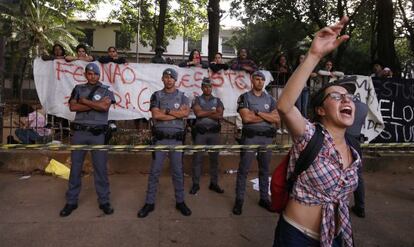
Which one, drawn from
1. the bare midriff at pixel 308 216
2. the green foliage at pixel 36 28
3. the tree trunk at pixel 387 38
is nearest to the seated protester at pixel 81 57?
the bare midriff at pixel 308 216

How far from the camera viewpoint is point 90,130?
525 cm

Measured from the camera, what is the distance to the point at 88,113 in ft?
17.3

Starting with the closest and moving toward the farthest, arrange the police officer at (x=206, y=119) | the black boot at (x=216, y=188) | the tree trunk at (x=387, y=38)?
the police officer at (x=206, y=119), the black boot at (x=216, y=188), the tree trunk at (x=387, y=38)

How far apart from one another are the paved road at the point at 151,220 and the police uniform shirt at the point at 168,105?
43.0 inches

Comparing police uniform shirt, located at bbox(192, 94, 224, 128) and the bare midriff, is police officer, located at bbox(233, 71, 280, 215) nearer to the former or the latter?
police uniform shirt, located at bbox(192, 94, 224, 128)

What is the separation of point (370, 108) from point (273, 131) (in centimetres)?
324

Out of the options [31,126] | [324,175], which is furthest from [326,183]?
[31,126]

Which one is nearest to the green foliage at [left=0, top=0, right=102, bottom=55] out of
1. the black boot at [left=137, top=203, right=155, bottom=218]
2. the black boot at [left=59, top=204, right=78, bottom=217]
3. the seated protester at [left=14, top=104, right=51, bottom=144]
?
the seated protester at [left=14, top=104, right=51, bottom=144]

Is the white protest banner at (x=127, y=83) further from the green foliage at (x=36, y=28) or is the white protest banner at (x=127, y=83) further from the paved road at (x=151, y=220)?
the green foliage at (x=36, y=28)

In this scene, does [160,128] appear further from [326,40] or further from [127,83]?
[326,40]

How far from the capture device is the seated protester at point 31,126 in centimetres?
730

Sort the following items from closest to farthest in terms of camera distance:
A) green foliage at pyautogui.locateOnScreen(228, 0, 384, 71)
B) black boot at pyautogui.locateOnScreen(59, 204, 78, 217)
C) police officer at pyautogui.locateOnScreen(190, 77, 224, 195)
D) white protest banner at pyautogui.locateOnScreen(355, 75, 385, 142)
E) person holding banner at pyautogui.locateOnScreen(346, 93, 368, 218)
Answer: person holding banner at pyautogui.locateOnScreen(346, 93, 368, 218) → black boot at pyautogui.locateOnScreen(59, 204, 78, 217) → police officer at pyautogui.locateOnScreen(190, 77, 224, 195) → white protest banner at pyautogui.locateOnScreen(355, 75, 385, 142) → green foliage at pyautogui.locateOnScreen(228, 0, 384, 71)

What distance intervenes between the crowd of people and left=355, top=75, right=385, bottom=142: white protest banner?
1.78 ft

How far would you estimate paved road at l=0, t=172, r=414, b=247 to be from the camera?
4.55 metres
